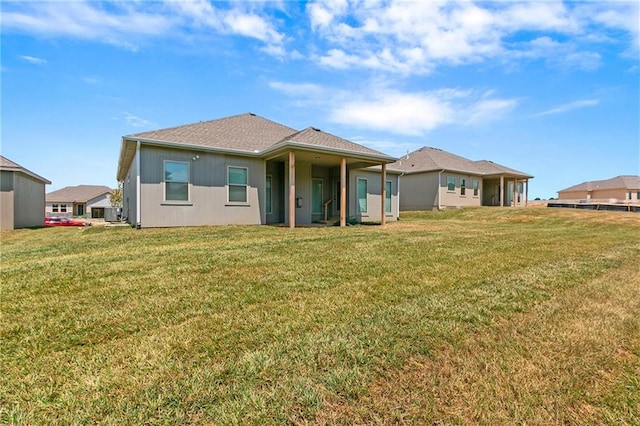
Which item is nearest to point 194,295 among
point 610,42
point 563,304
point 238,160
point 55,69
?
point 563,304

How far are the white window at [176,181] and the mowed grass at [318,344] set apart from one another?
6319mm

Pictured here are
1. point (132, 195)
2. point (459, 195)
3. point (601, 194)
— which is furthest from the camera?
point (601, 194)

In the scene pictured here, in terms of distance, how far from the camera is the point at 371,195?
1678 centimetres

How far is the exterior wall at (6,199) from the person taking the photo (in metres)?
12.9

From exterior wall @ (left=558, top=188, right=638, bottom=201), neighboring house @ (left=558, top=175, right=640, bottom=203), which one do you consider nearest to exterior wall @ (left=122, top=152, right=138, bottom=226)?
neighboring house @ (left=558, top=175, right=640, bottom=203)

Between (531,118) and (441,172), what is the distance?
6025 millimetres

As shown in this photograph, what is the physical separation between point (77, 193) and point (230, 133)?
154ft

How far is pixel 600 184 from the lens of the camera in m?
45.9

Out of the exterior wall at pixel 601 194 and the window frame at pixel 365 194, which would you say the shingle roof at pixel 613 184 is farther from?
the window frame at pixel 365 194

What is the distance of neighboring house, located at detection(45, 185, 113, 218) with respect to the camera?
144ft

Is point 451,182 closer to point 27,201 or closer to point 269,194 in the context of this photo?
point 269,194

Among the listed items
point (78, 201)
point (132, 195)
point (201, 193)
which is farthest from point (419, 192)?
point (78, 201)

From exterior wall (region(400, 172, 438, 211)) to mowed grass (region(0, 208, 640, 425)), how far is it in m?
17.7

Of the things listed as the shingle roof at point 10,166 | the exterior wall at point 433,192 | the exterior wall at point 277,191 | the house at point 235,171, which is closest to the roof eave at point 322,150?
the house at point 235,171
